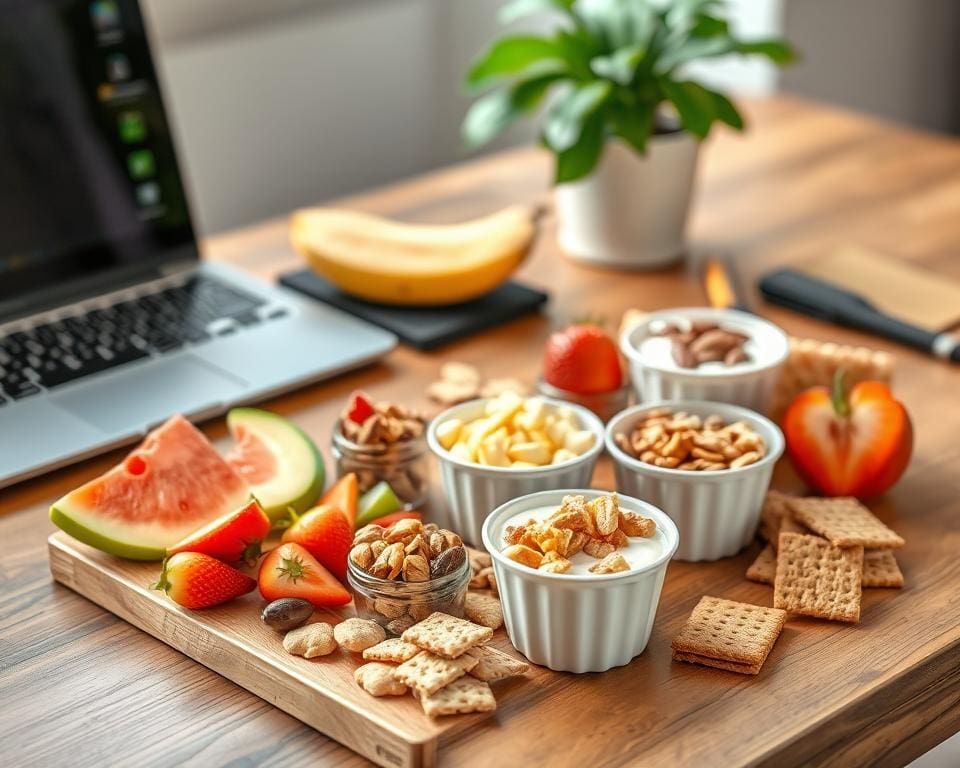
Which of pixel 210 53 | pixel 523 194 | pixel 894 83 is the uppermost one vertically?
pixel 210 53

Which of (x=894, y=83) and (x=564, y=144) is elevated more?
(x=564, y=144)

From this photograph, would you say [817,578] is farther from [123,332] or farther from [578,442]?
[123,332]

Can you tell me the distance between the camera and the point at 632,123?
163cm

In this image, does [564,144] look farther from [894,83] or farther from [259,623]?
[894,83]

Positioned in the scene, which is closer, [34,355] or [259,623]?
[259,623]

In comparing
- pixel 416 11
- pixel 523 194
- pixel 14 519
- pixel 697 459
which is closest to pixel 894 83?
pixel 416 11

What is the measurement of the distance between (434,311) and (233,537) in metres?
0.60

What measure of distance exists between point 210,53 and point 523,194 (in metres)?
0.83

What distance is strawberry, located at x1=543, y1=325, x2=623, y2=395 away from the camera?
4.40 feet

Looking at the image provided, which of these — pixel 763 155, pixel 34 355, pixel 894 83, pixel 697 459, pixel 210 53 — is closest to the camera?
pixel 697 459

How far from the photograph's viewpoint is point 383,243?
165cm

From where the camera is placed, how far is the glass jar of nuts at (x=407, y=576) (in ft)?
3.31

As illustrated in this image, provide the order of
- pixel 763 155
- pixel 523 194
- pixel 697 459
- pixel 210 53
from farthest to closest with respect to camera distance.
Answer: pixel 210 53 → pixel 763 155 → pixel 523 194 → pixel 697 459

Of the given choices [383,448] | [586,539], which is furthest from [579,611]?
[383,448]
